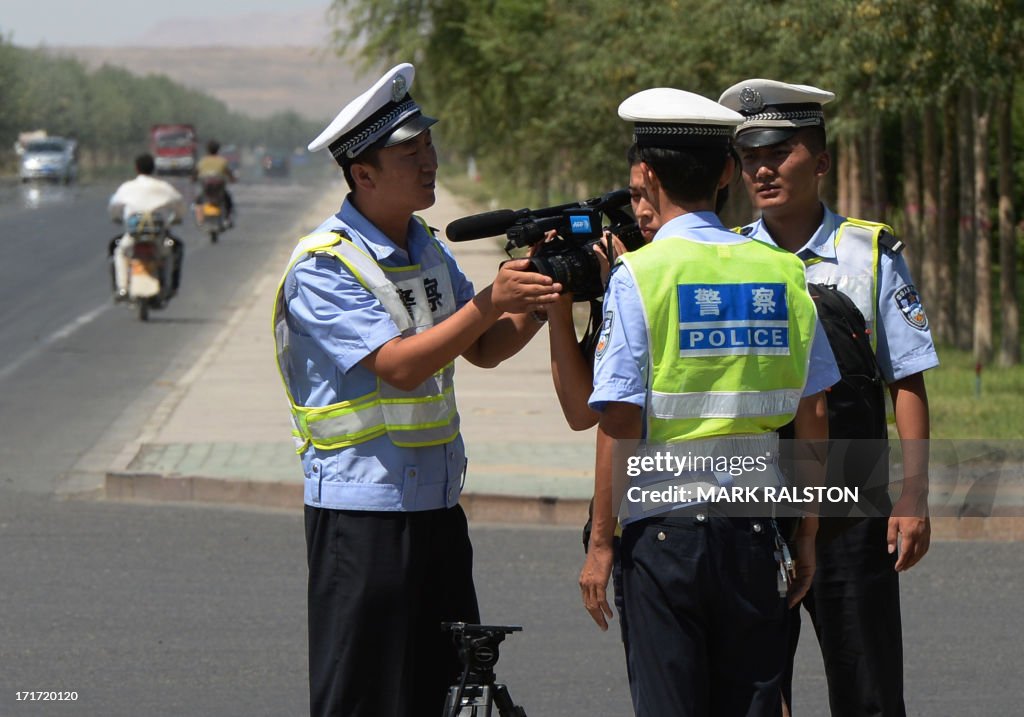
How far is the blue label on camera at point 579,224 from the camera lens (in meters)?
3.63

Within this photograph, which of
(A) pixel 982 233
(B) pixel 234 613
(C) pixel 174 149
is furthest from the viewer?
(C) pixel 174 149

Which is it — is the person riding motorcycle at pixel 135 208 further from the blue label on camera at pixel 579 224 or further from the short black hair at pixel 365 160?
the blue label on camera at pixel 579 224

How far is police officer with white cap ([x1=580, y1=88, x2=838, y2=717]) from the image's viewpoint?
3.36m

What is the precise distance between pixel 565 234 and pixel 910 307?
111cm

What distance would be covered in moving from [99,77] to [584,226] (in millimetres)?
159924

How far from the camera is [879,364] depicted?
4297 mm

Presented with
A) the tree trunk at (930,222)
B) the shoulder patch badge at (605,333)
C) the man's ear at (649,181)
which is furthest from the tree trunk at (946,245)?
the shoulder patch badge at (605,333)

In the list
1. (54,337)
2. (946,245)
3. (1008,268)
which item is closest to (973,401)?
(1008,268)

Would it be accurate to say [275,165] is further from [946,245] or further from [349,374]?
[349,374]

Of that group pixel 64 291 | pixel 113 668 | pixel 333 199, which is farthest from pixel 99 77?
pixel 113 668

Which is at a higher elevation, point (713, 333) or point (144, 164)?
point (713, 333)

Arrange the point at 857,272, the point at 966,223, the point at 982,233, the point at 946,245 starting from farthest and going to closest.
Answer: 1. the point at 946,245
2. the point at 966,223
3. the point at 982,233
4. the point at 857,272

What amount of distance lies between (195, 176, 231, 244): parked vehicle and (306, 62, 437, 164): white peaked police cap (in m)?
31.2

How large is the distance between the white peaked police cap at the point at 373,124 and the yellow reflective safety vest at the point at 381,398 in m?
0.21
